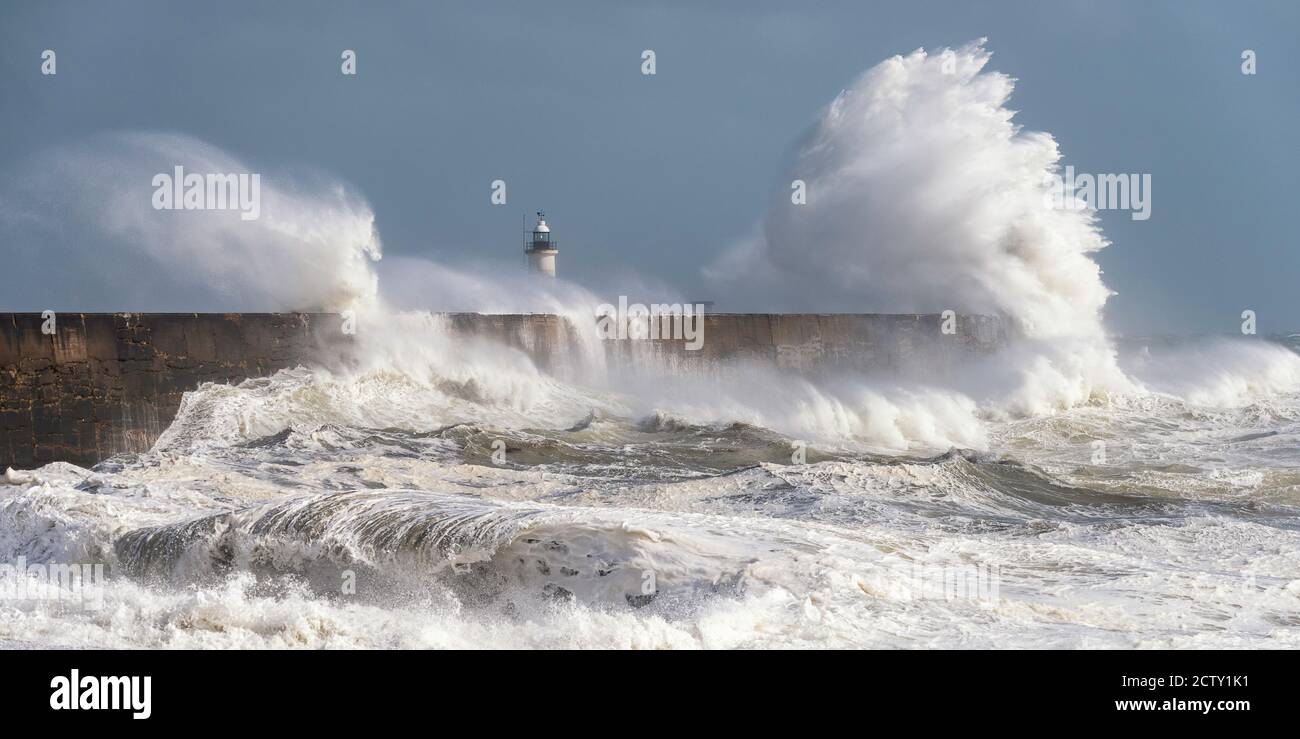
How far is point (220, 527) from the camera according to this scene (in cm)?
543

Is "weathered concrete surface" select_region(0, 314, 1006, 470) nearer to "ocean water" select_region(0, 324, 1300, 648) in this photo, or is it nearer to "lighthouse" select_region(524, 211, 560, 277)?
"ocean water" select_region(0, 324, 1300, 648)

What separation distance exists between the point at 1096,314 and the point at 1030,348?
1.97 meters

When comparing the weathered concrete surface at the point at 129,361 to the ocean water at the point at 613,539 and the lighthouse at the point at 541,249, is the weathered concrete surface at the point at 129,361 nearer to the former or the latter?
the ocean water at the point at 613,539

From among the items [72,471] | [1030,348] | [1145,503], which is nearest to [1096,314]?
[1030,348]

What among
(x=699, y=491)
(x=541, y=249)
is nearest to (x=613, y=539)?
(x=699, y=491)

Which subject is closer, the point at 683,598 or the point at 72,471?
the point at 683,598

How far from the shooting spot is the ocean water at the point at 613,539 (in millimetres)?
4250

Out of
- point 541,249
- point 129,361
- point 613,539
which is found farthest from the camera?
point 541,249

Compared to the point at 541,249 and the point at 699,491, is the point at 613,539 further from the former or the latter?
the point at 541,249

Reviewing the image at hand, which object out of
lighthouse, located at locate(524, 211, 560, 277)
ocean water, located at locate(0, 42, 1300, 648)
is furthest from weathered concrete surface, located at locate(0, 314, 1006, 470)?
lighthouse, located at locate(524, 211, 560, 277)

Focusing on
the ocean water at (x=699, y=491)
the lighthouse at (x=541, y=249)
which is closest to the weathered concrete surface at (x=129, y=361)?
the ocean water at (x=699, y=491)

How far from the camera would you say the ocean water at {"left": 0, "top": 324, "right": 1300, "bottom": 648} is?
425 cm

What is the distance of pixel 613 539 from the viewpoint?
4887 millimetres
